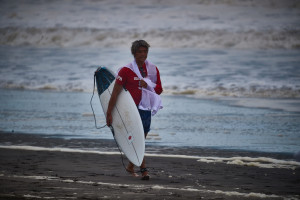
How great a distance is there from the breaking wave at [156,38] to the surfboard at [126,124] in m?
24.8

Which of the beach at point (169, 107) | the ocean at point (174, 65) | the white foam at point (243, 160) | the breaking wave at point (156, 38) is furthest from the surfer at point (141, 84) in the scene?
the breaking wave at point (156, 38)

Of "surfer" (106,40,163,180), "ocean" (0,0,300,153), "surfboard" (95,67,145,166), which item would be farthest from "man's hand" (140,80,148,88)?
"ocean" (0,0,300,153)

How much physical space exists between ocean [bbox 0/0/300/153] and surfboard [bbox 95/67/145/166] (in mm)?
2279

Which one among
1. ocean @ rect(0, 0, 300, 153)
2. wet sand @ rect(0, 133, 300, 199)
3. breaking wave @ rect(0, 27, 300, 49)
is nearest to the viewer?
wet sand @ rect(0, 133, 300, 199)

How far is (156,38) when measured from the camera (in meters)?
34.0

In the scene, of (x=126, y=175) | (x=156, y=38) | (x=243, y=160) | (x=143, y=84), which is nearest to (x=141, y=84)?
(x=143, y=84)

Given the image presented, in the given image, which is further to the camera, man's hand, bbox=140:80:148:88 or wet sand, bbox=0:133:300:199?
man's hand, bbox=140:80:148:88

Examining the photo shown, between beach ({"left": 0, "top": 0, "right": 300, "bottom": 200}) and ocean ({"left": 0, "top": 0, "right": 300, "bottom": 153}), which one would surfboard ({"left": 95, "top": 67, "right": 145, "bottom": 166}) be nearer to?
beach ({"left": 0, "top": 0, "right": 300, "bottom": 200})

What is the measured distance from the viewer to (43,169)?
5.94m

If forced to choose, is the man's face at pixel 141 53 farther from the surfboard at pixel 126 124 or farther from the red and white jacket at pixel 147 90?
the surfboard at pixel 126 124

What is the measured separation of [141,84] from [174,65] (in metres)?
17.7

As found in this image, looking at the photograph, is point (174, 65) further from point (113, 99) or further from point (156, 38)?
point (113, 99)

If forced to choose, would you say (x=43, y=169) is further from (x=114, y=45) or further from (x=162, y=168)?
(x=114, y=45)

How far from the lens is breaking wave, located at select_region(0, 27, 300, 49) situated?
3091 centimetres
